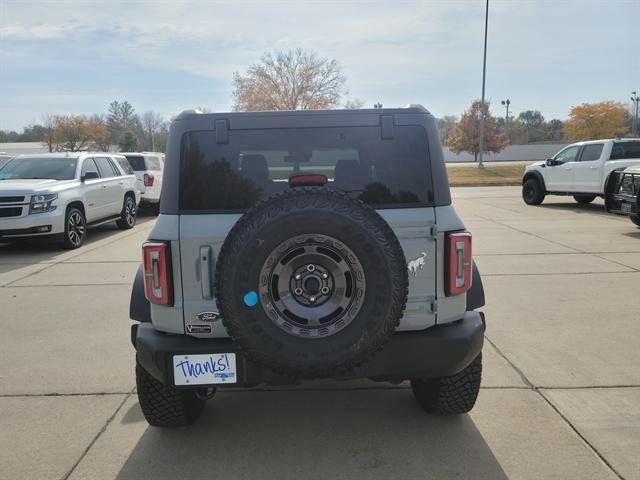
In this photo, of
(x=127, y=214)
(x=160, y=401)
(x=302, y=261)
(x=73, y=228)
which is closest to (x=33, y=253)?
(x=73, y=228)

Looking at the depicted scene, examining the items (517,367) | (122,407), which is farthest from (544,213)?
(122,407)

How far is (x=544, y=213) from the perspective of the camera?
46.0 feet

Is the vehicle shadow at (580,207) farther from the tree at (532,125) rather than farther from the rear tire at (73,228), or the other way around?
the tree at (532,125)

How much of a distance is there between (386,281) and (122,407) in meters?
2.20

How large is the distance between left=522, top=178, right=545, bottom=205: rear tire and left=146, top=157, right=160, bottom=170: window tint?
11.7 metres

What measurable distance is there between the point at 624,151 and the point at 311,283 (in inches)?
554

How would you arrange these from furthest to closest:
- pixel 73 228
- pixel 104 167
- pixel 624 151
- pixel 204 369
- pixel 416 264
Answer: pixel 624 151 < pixel 104 167 < pixel 73 228 < pixel 416 264 < pixel 204 369

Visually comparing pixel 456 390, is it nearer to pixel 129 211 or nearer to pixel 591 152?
pixel 129 211

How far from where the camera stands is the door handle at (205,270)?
2676mm

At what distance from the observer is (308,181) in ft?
8.95

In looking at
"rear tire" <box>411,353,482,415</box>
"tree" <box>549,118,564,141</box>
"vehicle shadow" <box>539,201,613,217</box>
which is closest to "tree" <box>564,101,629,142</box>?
"tree" <box>549,118,564,141</box>

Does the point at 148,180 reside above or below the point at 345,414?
above

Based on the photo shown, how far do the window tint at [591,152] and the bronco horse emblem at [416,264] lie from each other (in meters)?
13.5

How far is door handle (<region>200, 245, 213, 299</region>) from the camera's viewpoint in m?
2.68
